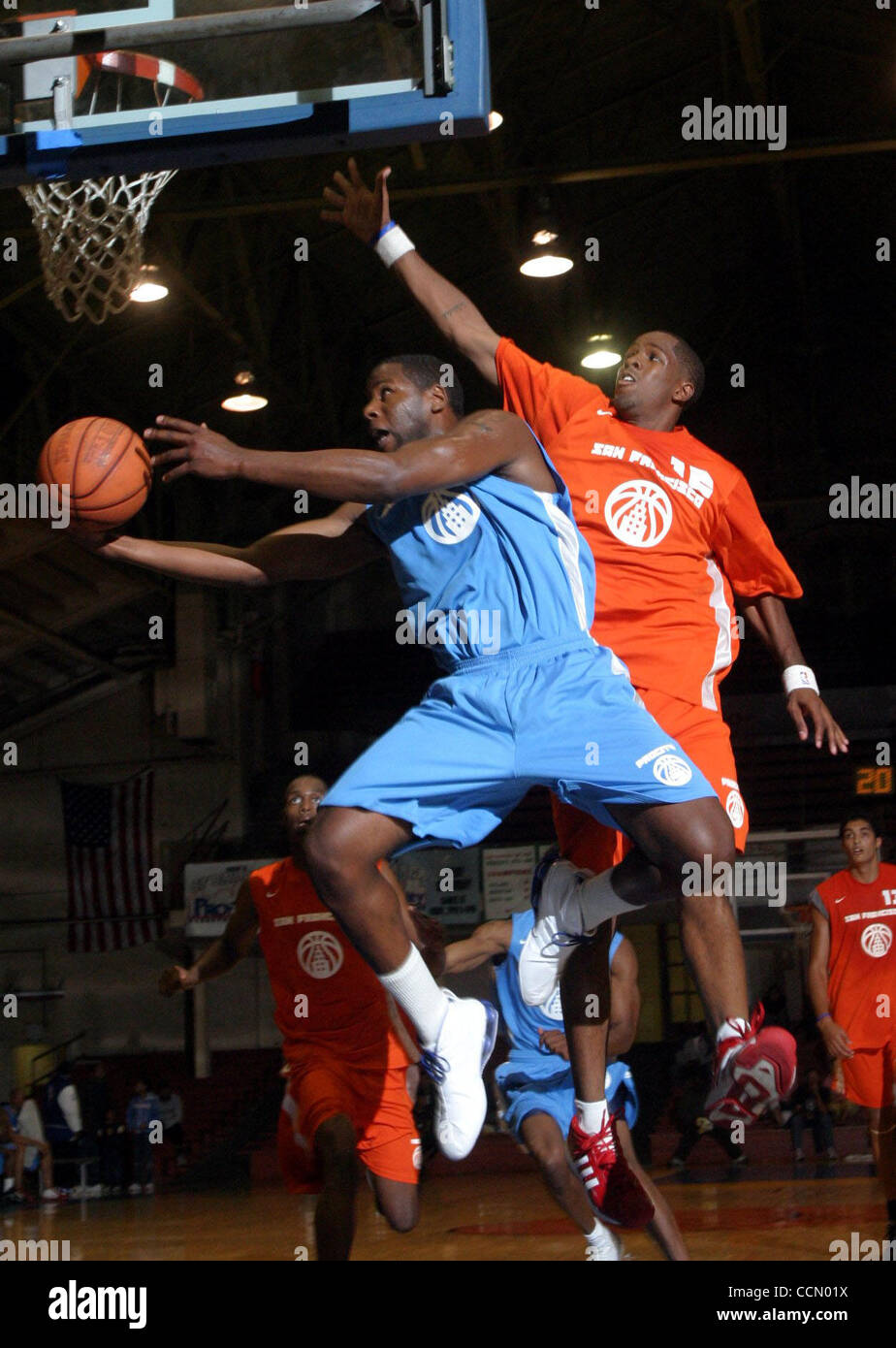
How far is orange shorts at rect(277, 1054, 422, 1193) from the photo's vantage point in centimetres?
556

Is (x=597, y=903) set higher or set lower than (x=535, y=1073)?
higher

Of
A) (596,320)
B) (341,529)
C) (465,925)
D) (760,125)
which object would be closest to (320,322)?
(596,320)

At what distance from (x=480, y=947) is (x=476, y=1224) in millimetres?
4230

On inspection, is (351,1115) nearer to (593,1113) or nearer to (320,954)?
(320,954)

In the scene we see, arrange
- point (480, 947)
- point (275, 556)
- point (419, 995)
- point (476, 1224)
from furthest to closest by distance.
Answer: point (476, 1224) → point (480, 947) → point (275, 556) → point (419, 995)

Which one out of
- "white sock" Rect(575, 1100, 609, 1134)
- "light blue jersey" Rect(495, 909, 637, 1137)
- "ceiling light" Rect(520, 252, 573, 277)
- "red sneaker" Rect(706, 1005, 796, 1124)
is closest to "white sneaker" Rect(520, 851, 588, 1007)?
"white sock" Rect(575, 1100, 609, 1134)

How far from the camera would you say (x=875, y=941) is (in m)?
A: 6.90

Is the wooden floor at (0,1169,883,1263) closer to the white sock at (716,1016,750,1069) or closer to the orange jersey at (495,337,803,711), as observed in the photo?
the white sock at (716,1016,750,1069)

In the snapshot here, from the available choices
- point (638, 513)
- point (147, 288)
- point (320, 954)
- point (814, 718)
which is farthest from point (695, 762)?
point (147, 288)

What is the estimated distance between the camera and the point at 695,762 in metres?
4.62

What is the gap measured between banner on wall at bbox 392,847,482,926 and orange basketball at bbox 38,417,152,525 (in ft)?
43.1

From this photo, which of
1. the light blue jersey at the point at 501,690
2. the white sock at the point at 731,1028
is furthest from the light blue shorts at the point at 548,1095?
the light blue jersey at the point at 501,690

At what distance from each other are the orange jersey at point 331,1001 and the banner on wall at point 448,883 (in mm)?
11505
